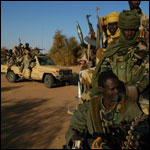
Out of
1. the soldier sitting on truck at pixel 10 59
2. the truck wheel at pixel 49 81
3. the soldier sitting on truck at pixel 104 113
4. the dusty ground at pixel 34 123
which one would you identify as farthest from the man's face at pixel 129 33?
the soldier sitting on truck at pixel 10 59

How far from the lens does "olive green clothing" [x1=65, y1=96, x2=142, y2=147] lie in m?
1.95

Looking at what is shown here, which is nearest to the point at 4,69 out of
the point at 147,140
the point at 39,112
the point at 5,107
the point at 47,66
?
the point at 47,66

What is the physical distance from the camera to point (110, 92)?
2.02m

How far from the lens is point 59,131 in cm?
452

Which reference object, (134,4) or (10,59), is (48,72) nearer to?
(10,59)

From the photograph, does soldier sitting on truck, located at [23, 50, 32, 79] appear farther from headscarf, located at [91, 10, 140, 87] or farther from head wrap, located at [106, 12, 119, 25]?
headscarf, located at [91, 10, 140, 87]

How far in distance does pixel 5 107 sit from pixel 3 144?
3.09m

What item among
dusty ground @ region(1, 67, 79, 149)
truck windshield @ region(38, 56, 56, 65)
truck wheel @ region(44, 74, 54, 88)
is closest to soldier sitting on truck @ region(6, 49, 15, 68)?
truck windshield @ region(38, 56, 56, 65)

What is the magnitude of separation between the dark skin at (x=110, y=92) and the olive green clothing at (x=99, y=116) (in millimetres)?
58

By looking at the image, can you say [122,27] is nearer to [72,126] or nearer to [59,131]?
[72,126]

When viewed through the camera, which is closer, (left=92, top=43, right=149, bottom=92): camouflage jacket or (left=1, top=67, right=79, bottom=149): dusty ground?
(left=92, top=43, right=149, bottom=92): camouflage jacket

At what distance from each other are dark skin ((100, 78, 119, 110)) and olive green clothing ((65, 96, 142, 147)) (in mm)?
58

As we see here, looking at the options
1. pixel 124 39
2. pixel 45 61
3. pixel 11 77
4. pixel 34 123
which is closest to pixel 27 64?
pixel 45 61

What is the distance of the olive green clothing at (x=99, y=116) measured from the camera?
1.95 metres
